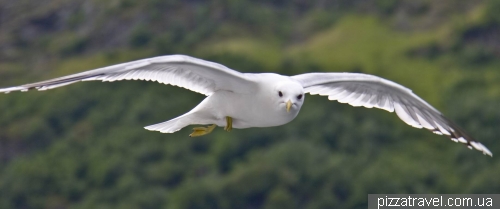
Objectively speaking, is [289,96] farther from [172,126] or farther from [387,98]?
[387,98]

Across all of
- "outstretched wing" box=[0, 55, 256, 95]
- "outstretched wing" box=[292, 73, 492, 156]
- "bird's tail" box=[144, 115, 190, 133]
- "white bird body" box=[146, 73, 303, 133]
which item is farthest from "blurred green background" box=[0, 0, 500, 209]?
"outstretched wing" box=[0, 55, 256, 95]

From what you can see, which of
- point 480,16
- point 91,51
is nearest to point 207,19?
point 91,51

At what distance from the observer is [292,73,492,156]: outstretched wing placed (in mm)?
10562

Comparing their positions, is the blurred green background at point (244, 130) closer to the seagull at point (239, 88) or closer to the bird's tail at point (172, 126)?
the seagull at point (239, 88)

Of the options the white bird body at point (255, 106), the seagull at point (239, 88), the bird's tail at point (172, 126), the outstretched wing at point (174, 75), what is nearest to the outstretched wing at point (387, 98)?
the seagull at point (239, 88)

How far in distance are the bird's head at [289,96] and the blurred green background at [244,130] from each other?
1056 inches

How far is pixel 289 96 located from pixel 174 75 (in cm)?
120

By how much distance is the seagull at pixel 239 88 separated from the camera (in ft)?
29.2

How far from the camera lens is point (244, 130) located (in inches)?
1711

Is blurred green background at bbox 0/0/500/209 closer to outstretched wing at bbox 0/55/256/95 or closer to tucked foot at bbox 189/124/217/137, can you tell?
tucked foot at bbox 189/124/217/137

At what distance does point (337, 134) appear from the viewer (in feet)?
145

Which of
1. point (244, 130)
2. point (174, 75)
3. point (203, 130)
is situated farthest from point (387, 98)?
point (244, 130)

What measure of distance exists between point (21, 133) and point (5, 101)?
9.15 ft

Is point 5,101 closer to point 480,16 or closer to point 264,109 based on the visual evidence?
point 480,16
